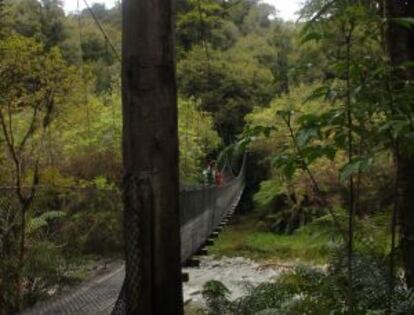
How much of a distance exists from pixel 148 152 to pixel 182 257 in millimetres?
2985

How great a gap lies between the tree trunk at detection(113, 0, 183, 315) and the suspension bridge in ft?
3.31

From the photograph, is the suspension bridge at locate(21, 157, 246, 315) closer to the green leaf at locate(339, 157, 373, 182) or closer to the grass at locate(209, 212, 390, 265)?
the grass at locate(209, 212, 390, 265)

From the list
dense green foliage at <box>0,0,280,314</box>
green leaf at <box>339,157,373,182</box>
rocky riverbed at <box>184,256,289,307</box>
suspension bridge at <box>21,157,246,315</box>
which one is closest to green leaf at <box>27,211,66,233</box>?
dense green foliage at <box>0,0,280,314</box>

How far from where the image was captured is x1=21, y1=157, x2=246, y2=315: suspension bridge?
2945 mm

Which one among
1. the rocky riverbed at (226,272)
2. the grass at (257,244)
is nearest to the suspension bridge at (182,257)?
the grass at (257,244)

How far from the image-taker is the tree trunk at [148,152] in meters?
1.74

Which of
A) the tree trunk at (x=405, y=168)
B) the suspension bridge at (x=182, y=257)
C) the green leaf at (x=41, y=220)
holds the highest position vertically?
the tree trunk at (x=405, y=168)

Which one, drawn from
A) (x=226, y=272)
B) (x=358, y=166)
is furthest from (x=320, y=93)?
(x=226, y=272)

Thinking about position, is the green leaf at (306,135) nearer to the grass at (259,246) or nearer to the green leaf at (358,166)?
the green leaf at (358,166)

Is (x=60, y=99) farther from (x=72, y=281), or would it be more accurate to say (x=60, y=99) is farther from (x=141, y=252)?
(x=141, y=252)

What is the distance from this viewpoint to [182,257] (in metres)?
→ 4.63

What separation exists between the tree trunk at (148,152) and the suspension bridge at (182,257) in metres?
1.01

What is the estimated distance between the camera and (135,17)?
1.75 metres

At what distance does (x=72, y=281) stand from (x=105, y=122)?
8209 mm
